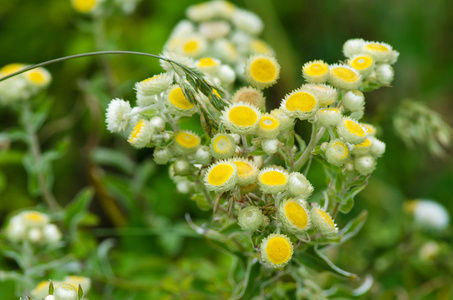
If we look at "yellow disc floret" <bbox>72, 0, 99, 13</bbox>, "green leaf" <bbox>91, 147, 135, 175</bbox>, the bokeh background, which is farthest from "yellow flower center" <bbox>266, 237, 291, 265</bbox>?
"yellow disc floret" <bbox>72, 0, 99, 13</bbox>

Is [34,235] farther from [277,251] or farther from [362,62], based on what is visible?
[362,62]

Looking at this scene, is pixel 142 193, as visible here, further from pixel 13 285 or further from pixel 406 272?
pixel 406 272

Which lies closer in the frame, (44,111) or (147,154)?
(44,111)

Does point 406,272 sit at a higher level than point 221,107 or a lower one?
lower

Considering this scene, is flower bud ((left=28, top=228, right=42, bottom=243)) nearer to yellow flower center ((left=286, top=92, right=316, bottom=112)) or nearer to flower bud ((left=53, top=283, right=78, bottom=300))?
flower bud ((left=53, top=283, right=78, bottom=300))

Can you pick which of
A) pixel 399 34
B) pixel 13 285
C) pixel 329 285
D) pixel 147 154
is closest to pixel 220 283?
pixel 329 285

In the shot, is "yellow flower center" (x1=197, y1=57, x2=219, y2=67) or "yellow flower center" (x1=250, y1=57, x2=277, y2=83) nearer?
"yellow flower center" (x1=250, y1=57, x2=277, y2=83)
